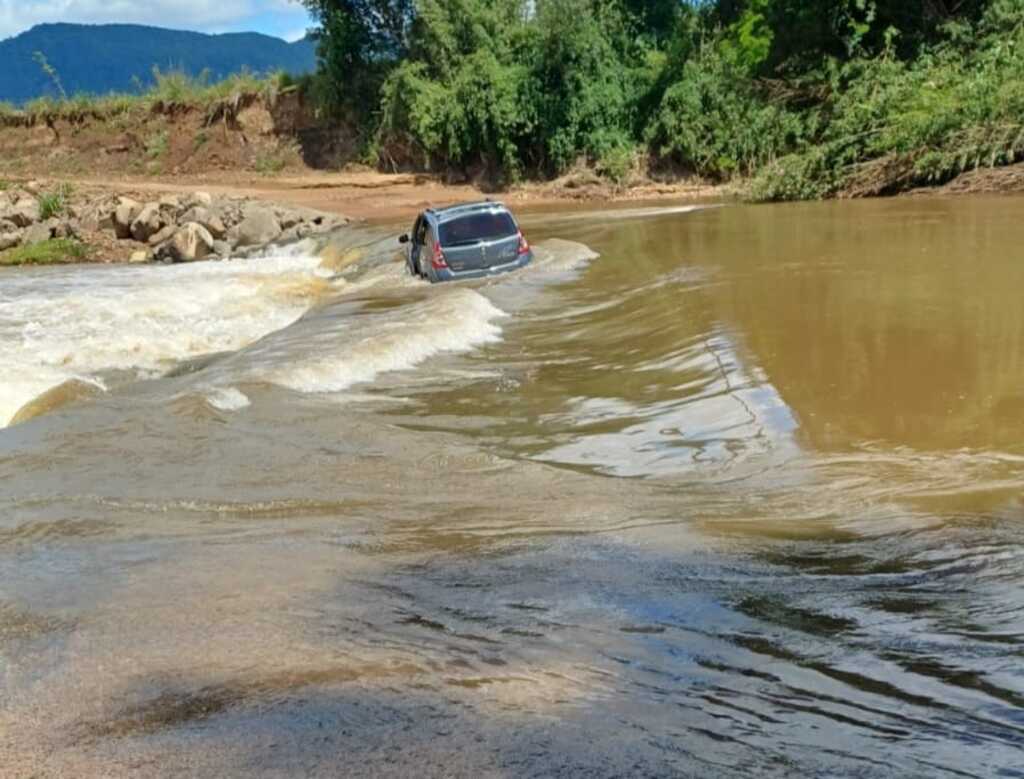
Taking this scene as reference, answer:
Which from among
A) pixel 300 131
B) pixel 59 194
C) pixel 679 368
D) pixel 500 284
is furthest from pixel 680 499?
pixel 300 131

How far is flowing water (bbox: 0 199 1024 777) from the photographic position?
3.13 meters

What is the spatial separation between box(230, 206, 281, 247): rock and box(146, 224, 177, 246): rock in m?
1.83

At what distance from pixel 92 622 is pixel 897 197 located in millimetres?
23005

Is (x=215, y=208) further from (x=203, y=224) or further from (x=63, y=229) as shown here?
(x=63, y=229)

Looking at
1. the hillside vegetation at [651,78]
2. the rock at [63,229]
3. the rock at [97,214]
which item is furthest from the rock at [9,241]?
the hillside vegetation at [651,78]

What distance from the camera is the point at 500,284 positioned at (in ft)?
53.8

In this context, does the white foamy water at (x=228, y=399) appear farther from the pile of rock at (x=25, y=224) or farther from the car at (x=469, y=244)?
the pile of rock at (x=25, y=224)

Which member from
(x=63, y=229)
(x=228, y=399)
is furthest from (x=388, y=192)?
(x=228, y=399)

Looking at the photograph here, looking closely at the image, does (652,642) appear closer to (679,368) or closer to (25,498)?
(25,498)

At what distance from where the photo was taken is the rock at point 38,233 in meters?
31.4

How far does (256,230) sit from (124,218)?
16.3 feet

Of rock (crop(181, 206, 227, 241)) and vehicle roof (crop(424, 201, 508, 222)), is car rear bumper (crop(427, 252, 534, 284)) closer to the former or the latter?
vehicle roof (crop(424, 201, 508, 222))

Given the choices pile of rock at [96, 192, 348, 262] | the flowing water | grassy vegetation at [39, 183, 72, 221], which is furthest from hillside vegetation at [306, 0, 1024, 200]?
the flowing water

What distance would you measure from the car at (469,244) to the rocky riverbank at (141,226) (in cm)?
1302
